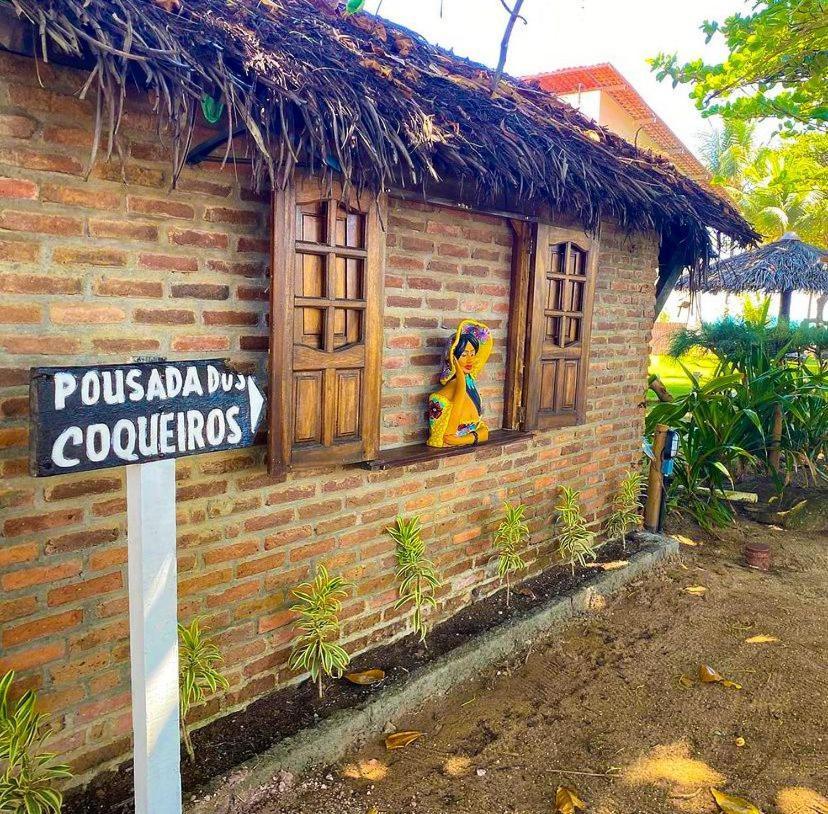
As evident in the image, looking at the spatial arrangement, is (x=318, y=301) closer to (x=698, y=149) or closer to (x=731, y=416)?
(x=731, y=416)

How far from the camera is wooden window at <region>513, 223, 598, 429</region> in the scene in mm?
4059

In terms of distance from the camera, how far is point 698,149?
2777 centimetres

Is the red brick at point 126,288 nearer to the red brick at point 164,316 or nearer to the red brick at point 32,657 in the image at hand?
the red brick at point 164,316

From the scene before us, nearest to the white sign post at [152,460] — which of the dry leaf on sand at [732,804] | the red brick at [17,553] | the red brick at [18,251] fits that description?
the red brick at [17,553]

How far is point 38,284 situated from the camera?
2.13 m

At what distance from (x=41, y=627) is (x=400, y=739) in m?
1.53

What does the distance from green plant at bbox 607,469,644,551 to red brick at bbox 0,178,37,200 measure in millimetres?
4337

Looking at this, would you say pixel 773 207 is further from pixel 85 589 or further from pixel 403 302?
pixel 85 589

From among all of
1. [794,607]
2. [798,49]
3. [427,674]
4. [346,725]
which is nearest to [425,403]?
[427,674]

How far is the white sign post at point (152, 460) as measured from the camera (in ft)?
5.48

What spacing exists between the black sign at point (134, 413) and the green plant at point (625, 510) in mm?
3845

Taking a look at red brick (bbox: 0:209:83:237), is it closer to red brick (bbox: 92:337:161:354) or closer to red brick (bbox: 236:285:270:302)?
red brick (bbox: 92:337:161:354)

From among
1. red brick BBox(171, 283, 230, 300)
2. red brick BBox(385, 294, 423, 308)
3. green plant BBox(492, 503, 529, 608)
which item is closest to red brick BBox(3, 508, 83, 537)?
red brick BBox(171, 283, 230, 300)

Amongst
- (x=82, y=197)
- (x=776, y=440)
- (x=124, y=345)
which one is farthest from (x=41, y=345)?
(x=776, y=440)
